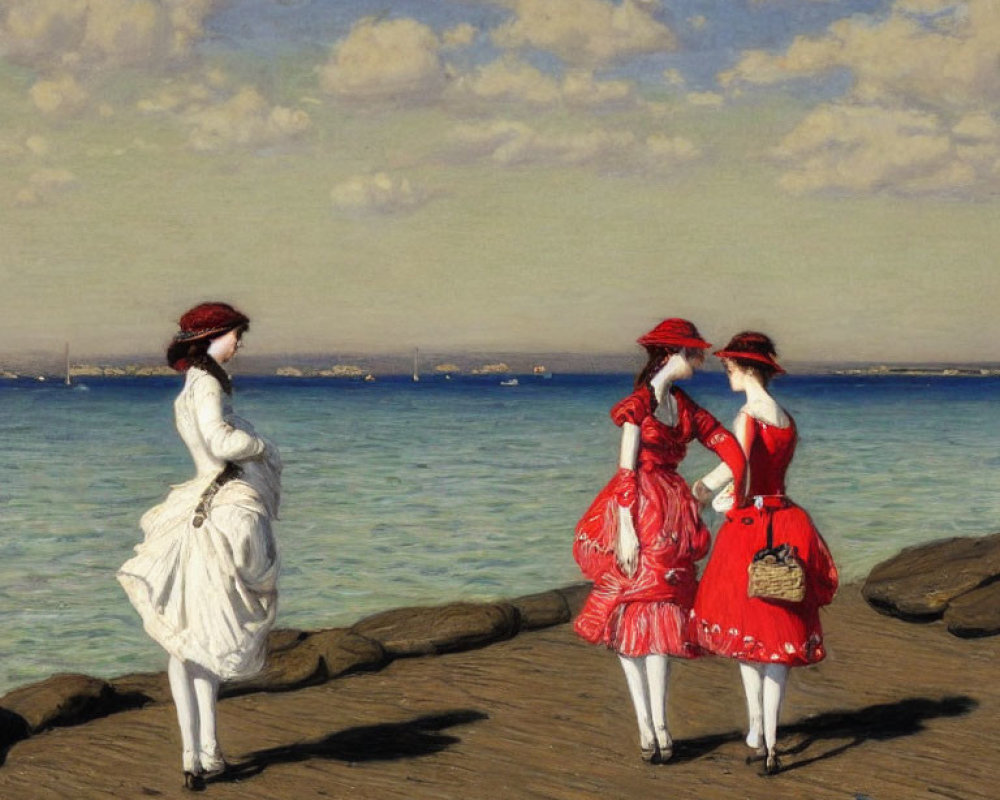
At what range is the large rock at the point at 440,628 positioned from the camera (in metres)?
7.75

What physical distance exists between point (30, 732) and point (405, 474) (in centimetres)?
2495

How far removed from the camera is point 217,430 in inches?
193

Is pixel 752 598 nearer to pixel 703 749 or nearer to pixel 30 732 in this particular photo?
pixel 703 749

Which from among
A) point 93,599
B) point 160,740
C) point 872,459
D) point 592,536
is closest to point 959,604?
point 592,536

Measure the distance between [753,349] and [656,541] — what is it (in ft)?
2.97

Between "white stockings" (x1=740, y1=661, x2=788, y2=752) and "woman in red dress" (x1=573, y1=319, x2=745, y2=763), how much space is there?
256 mm

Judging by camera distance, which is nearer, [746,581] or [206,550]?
[206,550]

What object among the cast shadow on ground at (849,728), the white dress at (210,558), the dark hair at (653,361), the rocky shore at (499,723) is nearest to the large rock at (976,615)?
the rocky shore at (499,723)

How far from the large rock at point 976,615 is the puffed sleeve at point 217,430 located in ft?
16.6

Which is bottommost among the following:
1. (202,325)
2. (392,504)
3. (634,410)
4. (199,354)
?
(392,504)

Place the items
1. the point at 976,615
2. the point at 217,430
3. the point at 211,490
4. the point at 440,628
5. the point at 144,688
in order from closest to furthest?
the point at 217,430 < the point at 211,490 < the point at 144,688 < the point at 440,628 < the point at 976,615

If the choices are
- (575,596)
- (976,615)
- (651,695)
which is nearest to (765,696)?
(651,695)

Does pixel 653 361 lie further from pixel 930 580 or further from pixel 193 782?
pixel 930 580

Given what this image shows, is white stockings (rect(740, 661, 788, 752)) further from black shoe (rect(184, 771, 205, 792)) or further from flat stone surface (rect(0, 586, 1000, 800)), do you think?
black shoe (rect(184, 771, 205, 792))
